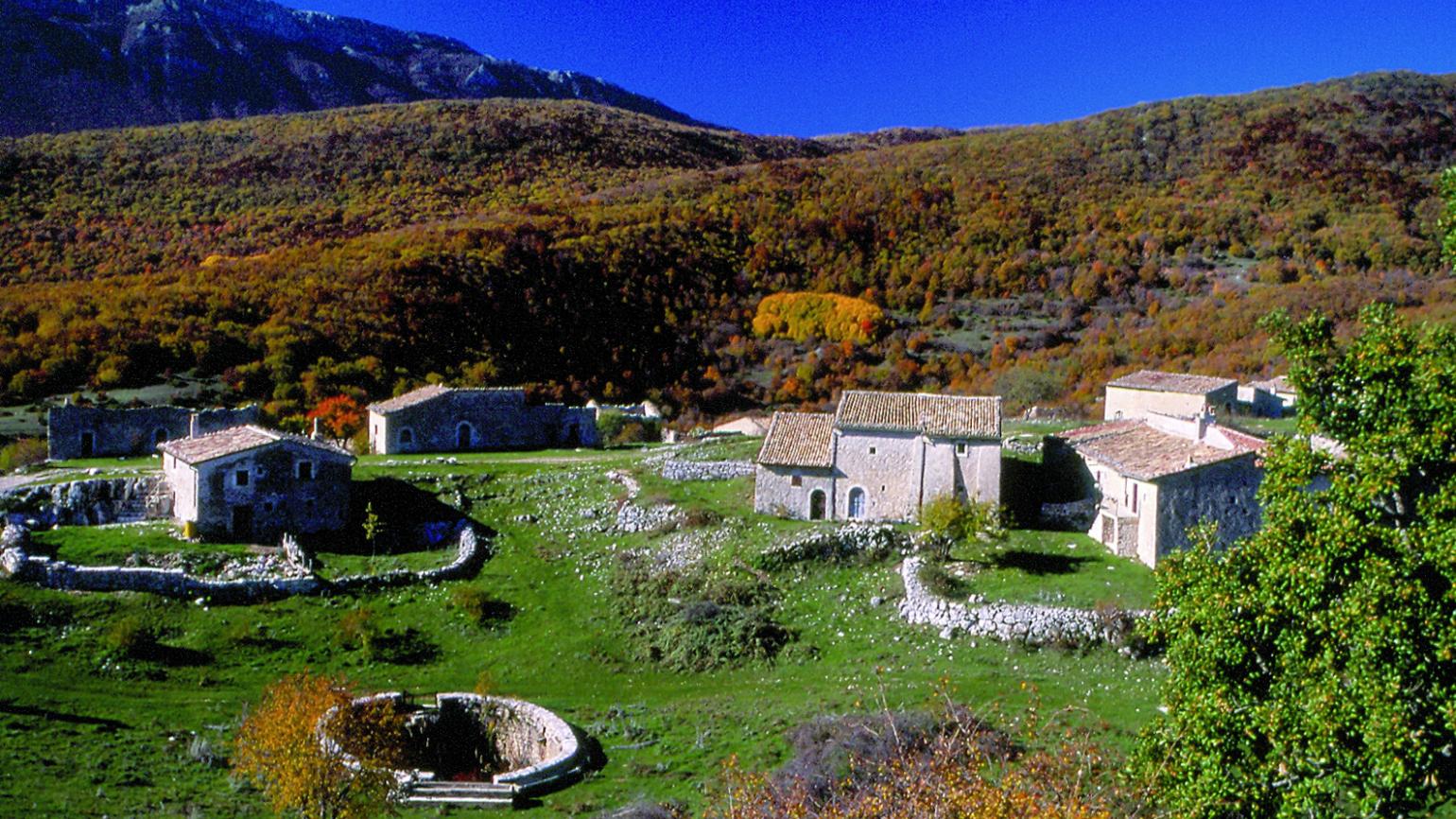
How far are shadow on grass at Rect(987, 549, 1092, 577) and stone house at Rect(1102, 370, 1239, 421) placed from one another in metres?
12.5

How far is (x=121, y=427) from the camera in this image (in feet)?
141

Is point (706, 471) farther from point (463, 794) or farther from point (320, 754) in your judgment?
point (320, 754)

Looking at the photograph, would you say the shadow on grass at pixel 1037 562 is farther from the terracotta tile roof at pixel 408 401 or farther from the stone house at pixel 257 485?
the terracotta tile roof at pixel 408 401

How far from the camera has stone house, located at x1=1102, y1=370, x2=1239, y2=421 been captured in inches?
1602

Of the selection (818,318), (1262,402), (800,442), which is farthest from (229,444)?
(818,318)

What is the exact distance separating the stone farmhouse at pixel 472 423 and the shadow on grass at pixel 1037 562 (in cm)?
2379

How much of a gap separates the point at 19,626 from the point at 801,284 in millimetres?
71367

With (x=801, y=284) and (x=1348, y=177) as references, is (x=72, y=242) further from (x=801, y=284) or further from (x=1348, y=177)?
(x=1348, y=177)

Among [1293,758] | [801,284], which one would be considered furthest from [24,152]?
[1293,758]

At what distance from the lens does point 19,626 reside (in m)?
25.8

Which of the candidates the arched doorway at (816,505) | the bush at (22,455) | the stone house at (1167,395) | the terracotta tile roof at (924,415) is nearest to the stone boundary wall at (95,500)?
the bush at (22,455)

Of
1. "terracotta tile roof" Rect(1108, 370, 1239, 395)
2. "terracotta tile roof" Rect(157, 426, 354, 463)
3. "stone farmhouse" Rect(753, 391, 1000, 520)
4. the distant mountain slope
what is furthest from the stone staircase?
the distant mountain slope

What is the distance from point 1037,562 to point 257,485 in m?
23.3

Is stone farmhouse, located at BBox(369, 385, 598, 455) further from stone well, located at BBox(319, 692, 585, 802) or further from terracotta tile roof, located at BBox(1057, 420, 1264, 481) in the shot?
stone well, located at BBox(319, 692, 585, 802)
